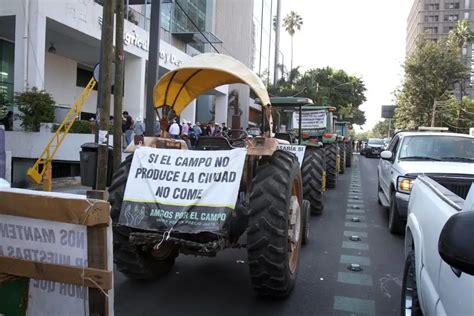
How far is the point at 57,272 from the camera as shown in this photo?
2799mm

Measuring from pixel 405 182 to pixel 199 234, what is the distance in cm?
420

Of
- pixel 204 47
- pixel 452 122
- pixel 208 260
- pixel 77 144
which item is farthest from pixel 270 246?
pixel 452 122

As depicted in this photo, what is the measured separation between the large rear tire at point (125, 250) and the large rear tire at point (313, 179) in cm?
449

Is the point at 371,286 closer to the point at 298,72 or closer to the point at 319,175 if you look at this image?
the point at 319,175

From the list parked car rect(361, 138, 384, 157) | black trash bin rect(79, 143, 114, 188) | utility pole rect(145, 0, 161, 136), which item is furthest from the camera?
parked car rect(361, 138, 384, 157)

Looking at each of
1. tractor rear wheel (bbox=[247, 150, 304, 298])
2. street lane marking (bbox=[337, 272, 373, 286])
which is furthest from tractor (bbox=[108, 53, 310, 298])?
street lane marking (bbox=[337, 272, 373, 286])

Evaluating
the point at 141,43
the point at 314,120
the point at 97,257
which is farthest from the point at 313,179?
the point at 141,43

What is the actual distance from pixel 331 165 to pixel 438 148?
17.1ft

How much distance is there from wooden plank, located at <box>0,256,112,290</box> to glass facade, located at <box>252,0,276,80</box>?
51290mm

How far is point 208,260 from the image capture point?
6305mm

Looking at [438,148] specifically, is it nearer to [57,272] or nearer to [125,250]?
[125,250]

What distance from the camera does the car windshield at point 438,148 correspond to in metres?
8.09

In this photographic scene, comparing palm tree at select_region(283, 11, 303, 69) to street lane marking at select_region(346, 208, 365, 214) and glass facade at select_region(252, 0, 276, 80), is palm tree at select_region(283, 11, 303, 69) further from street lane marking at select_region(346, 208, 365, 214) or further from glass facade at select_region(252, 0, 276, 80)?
street lane marking at select_region(346, 208, 365, 214)

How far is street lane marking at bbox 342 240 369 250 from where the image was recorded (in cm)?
727
